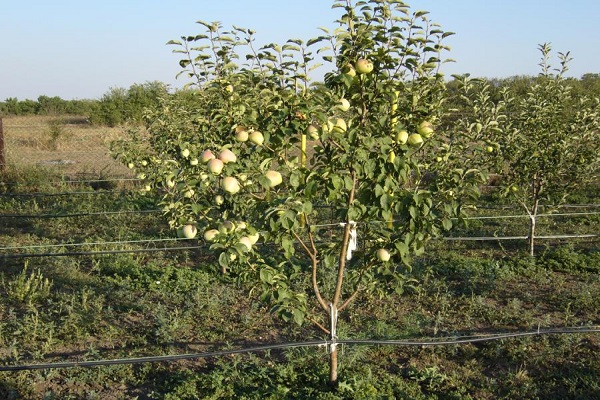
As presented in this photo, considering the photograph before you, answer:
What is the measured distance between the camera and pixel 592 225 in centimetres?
767

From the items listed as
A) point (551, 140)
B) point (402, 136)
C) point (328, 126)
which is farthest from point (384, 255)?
point (551, 140)

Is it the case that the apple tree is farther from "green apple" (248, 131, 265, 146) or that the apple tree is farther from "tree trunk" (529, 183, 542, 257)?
"tree trunk" (529, 183, 542, 257)

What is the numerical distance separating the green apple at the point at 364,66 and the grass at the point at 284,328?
1372 millimetres

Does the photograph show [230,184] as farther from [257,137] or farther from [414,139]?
[414,139]

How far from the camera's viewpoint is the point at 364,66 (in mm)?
2629

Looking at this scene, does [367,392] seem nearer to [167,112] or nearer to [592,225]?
[167,112]

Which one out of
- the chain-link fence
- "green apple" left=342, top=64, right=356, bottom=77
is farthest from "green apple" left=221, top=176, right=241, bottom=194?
the chain-link fence

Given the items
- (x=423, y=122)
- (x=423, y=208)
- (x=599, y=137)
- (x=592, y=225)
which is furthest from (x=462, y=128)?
(x=592, y=225)

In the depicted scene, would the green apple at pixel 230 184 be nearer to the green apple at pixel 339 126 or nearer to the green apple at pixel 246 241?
the green apple at pixel 246 241

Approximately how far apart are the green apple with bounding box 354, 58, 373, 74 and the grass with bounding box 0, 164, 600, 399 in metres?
1.37

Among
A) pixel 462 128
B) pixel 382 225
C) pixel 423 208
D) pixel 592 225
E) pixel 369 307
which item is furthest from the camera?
pixel 592 225

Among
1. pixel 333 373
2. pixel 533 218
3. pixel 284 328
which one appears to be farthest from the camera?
pixel 533 218

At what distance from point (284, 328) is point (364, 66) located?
265cm

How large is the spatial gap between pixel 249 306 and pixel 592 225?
5265 millimetres
